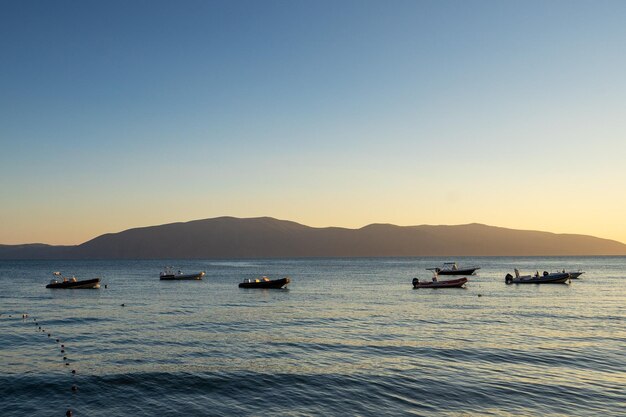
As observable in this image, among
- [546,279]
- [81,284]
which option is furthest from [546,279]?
[81,284]

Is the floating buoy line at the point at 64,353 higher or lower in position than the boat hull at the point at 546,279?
lower

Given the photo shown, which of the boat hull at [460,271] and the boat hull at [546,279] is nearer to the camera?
the boat hull at [546,279]

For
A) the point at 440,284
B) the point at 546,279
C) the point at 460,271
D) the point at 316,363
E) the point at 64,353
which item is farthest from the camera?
the point at 460,271

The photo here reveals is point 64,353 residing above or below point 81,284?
below

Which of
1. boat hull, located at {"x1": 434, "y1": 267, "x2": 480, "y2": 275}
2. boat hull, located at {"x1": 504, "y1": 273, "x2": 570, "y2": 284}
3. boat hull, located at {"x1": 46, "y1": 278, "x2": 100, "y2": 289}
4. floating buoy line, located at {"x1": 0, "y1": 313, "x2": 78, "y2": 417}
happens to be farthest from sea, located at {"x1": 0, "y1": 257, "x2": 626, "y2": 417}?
boat hull, located at {"x1": 434, "y1": 267, "x2": 480, "y2": 275}

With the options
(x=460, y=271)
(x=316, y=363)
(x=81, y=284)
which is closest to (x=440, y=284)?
(x=460, y=271)

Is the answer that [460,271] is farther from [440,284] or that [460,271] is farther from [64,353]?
[64,353]

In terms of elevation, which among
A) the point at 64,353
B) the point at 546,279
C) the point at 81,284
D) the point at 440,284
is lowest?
the point at 64,353

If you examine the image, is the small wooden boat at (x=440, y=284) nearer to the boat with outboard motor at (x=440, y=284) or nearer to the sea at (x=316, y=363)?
the boat with outboard motor at (x=440, y=284)

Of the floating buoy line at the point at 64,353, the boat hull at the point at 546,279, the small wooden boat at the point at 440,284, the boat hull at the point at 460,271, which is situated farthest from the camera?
the boat hull at the point at 460,271

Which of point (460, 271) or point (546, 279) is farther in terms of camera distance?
point (460, 271)

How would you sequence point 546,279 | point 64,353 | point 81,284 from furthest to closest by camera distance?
point 546,279 < point 81,284 < point 64,353

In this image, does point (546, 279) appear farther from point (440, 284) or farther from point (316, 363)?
point (316, 363)

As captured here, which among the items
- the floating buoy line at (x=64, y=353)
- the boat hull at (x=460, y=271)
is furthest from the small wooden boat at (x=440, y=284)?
the floating buoy line at (x=64, y=353)
